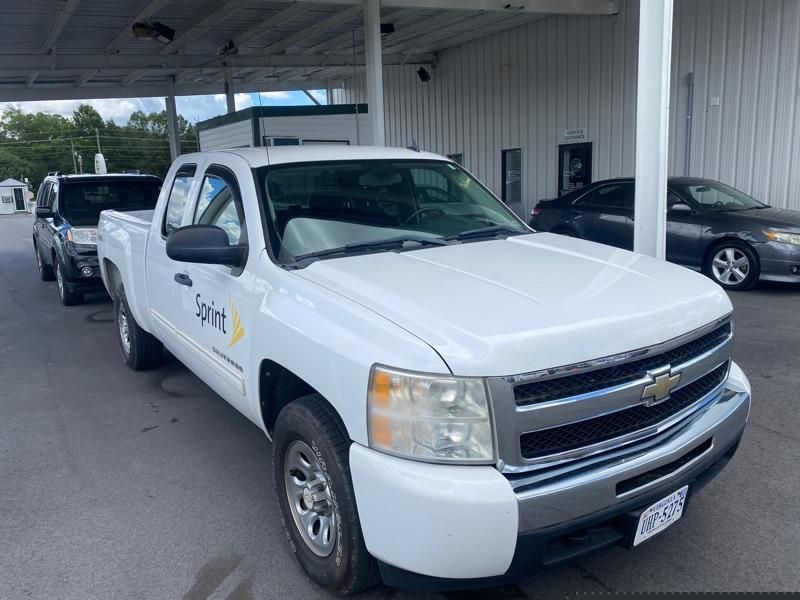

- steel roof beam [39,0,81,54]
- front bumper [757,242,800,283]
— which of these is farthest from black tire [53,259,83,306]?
front bumper [757,242,800,283]

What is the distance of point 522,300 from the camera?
263 cm

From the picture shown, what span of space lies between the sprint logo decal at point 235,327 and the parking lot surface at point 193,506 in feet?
3.19

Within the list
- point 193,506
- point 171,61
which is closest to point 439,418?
point 193,506

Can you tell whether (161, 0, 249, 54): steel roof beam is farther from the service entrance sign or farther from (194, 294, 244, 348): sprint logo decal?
(194, 294, 244, 348): sprint logo decal

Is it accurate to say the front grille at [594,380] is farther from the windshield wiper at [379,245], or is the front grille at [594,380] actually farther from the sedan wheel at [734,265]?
the sedan wheel at [734,265]

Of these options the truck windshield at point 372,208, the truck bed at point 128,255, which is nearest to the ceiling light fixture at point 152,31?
the truck bed at point 128,255

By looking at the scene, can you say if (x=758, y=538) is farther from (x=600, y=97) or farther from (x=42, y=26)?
(x=42, y=26)

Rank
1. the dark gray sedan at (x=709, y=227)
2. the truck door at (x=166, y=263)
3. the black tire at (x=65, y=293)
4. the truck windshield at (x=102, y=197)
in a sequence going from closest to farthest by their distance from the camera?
the truck door at (x=166, y=263)
the dark gray sedan at (x=709, y=227)
the black tire at (x=65, y=293)
the truck windshield at (x=102, y=197)

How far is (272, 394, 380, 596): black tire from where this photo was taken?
8.28 feet

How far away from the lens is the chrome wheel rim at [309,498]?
282 centimetres

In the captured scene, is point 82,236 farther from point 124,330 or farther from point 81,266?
point 124,330

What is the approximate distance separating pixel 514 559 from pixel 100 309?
28.3 ft

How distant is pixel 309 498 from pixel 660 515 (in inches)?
56.8

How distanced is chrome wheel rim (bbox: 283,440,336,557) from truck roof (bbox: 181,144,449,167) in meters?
1.75
